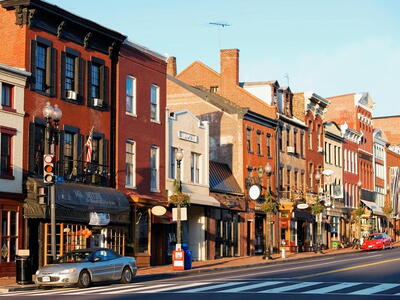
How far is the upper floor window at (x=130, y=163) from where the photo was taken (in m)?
42.2

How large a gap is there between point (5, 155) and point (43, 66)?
16.2 feet

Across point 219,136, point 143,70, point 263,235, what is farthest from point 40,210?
point 263,235

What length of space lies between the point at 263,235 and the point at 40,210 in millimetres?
29192

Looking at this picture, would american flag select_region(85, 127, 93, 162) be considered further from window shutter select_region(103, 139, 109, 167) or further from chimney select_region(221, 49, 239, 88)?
chimney select_region(221, 49, 239, 88)

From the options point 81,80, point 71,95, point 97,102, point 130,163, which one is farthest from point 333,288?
point 130,163

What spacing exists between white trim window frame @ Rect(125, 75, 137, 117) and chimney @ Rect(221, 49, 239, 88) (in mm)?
19757

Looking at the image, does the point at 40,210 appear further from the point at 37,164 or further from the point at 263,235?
the point at 263,235

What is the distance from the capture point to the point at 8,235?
3306 cm

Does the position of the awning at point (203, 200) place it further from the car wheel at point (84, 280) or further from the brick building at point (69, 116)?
the car wheel at point (84, 280)

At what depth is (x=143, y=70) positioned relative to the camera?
44.2 meters

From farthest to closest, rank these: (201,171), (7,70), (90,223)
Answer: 1. (201,171)
2. (90,223)
3. (7,70)

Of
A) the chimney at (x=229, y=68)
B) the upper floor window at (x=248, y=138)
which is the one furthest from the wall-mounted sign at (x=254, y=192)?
the chimney at (x=229, y=68)

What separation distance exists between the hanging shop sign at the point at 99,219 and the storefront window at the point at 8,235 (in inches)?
167

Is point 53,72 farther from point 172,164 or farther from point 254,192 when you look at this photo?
point 254,192
